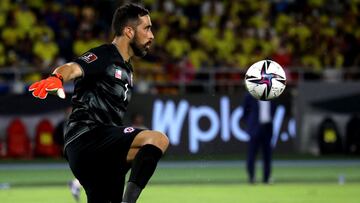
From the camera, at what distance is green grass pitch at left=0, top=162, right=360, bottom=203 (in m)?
13.2

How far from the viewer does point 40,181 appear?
1669 cm

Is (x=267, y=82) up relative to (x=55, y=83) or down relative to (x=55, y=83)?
down

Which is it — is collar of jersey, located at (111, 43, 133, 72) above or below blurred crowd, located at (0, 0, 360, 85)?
above

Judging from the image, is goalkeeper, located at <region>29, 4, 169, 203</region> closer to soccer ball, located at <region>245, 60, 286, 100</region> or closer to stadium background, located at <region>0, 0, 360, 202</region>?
soccer ball, located at <region>245, 60, 286, 100</region>

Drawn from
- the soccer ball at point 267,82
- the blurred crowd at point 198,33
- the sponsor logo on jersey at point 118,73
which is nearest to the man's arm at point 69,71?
the sponsor logo on jersey at point 118,73

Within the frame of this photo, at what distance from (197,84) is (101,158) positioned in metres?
15.3

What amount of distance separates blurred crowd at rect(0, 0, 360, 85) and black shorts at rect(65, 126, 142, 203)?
14.2m

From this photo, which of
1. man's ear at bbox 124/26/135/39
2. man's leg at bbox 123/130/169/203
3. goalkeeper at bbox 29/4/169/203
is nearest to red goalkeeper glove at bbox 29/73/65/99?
goalkeeper at bbox 29/4/169/203

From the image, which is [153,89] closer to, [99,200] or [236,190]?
[236,190]

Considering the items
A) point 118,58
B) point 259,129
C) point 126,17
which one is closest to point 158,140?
point 118,58

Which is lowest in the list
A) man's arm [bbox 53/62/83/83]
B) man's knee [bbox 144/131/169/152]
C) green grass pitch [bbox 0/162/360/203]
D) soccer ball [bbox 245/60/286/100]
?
green grass pitch [bbox 0/162/360/203]

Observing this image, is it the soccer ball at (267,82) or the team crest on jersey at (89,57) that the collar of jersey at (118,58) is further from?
the soccer ball at (267,82)

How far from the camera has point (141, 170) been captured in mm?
7203

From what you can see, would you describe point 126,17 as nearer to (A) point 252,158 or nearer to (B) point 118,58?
(B) point 118,58
